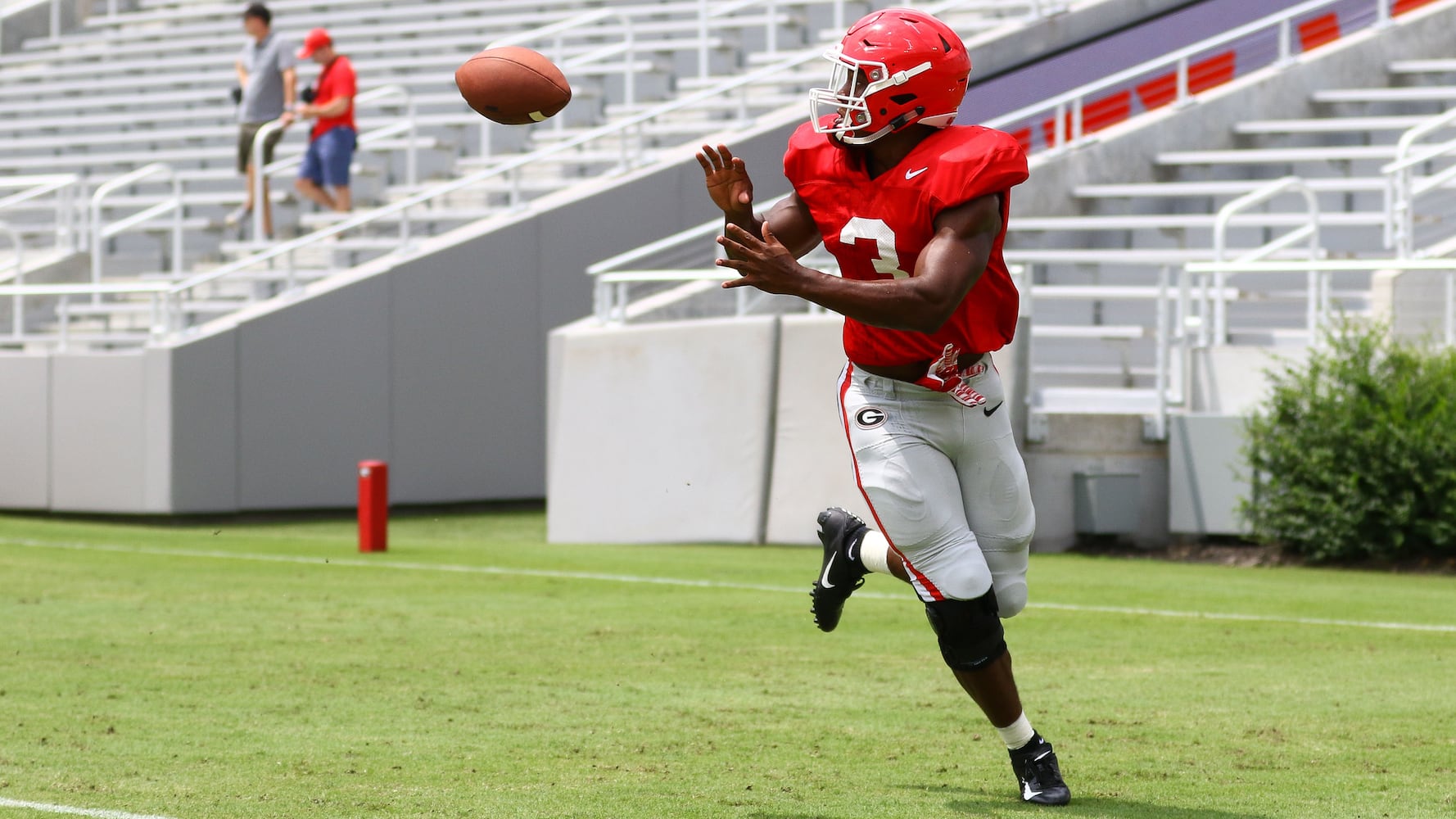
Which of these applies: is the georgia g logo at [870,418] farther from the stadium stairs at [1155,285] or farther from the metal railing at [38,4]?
the metal railing at [38,4]

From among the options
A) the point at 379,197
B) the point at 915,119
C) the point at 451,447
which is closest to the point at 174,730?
the point at 915,119

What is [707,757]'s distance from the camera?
5605 millimetres

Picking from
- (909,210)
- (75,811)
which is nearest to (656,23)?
(909,210)

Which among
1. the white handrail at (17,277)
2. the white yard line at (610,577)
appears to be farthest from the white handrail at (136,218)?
the white yard line at (610,577)

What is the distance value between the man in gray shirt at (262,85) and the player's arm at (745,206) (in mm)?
12173

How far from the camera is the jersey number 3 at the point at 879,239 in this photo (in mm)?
4938

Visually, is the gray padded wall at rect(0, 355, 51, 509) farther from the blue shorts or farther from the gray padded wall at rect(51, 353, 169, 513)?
the blue shorts

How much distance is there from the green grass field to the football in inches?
78.8

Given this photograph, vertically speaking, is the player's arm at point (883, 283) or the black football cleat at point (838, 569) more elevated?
the player's arm at point (883, 283)

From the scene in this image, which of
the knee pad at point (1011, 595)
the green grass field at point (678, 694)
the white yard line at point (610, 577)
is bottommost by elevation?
the green grass field at point (678, 694)

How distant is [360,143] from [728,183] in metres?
13.6

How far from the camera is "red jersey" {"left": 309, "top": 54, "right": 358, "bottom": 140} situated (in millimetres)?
16297

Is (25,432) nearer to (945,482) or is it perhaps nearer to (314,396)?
(314,396)

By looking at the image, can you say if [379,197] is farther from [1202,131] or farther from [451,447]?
[1202,131]
